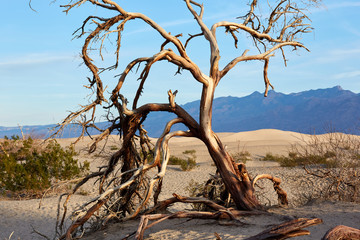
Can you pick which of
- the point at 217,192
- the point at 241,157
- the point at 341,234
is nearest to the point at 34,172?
the point at 217,192

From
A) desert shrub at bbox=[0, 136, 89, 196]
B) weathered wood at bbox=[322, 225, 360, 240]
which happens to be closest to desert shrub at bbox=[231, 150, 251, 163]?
desert shrub at bbox=[0, 136, 89, 196]

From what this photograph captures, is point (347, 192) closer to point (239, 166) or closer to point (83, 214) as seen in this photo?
point (239, 166)

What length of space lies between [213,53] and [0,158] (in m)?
11.9

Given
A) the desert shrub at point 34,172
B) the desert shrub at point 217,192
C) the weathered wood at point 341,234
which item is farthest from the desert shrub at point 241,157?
the weathered wood at point 341,234

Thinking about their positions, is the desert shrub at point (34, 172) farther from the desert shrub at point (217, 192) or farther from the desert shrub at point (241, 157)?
the desert shrub at point (241, 157)

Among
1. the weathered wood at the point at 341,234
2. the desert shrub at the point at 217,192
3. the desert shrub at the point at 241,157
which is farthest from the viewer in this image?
the desert shrub at the point at 241,157

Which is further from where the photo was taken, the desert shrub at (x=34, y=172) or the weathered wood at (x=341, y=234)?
the desert shrub at (x=34, y=172)

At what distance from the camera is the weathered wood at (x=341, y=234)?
3.79 m

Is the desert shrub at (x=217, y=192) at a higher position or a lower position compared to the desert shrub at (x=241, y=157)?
higher

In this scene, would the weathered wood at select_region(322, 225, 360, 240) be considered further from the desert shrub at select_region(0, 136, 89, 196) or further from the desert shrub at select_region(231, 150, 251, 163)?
the desert shrub at select_region(231, 150, 251, 163)

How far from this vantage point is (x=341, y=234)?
386cm

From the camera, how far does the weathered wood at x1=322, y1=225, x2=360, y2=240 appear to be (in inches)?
149

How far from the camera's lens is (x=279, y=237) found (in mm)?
4094

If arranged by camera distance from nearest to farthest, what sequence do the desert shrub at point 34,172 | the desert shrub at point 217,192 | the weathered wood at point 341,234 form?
the weathered wood at point 341,234, the desert shrub at point 217,192, the desert shrub at point 34,172
